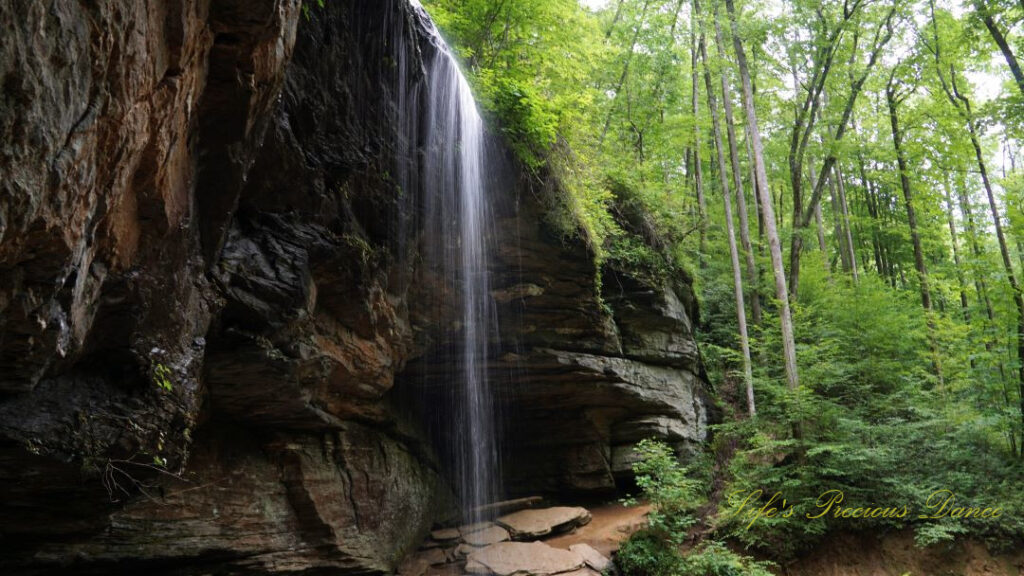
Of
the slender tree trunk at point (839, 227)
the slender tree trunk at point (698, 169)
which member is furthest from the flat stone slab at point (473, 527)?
the slender tree trunk at point (839, 227)

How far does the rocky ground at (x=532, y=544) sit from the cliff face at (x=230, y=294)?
638 millimetres

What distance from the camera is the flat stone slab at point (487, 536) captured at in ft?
30.3

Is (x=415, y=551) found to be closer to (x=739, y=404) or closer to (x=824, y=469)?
(x=824, y=469)

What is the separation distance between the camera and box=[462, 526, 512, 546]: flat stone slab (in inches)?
364

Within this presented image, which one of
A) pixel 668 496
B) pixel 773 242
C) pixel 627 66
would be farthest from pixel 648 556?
pixel 627 66

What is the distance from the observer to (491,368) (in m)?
10.6

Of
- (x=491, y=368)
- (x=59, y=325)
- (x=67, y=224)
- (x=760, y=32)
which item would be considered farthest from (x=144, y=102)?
(x=760, y=32)

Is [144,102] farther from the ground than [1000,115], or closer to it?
closer to it

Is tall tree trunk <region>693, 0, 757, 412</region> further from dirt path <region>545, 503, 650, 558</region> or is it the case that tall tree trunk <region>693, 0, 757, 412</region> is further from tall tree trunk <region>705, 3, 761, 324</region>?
dirt path <region>545, 503, 650, 558</region>

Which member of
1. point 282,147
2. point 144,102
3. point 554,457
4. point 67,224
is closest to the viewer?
point 67,224

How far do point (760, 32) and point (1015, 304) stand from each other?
324 inches

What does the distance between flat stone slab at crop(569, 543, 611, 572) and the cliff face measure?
2716 millimetres

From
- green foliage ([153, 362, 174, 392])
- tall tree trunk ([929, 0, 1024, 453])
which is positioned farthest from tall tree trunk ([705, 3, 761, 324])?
green foliage ([153, 362, 174, 392])

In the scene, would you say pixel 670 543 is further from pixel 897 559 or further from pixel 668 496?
pixel 897 559
